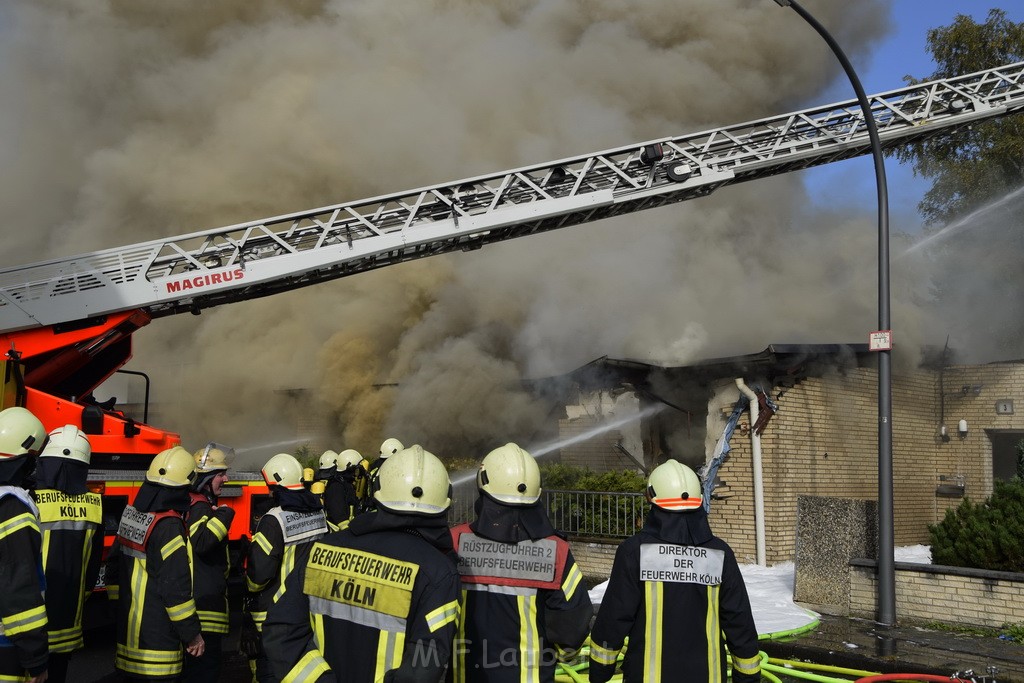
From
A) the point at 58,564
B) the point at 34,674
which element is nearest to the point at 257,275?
the point at 58,564

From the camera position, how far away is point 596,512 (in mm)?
10734

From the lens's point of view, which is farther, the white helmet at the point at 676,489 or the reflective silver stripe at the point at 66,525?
the reflective silver stripe at the point at 66,525

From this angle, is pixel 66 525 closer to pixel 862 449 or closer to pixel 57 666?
pixel 57 666

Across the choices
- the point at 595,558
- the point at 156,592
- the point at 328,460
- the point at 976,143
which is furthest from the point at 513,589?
the point at 976,143

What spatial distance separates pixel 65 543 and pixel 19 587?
0.82m

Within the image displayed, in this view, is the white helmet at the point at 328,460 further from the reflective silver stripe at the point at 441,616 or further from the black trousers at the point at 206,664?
the reflective silver stripe at the point at 441,616

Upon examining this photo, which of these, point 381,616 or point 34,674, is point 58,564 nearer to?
point 34,674

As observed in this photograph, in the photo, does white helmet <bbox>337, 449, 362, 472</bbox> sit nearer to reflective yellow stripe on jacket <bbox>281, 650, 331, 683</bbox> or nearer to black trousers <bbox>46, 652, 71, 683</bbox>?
black trousers <bbox>46, 652, 71, 683</bbox>

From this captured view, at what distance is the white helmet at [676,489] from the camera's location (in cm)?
362

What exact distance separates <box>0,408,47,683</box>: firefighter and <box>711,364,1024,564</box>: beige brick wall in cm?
835

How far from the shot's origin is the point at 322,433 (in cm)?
1706

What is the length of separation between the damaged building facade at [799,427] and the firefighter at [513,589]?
7144 millimetres

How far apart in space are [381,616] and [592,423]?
35.5ft

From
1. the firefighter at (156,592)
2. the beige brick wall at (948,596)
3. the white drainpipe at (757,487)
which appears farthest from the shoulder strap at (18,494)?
the white drainpipe at (757,487)
